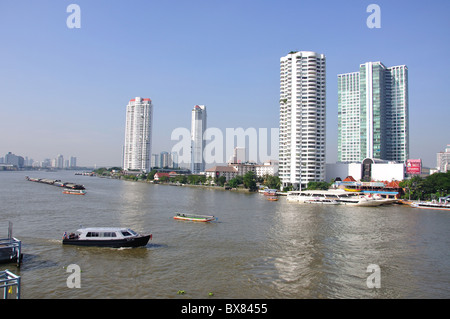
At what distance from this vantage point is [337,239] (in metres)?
18.5

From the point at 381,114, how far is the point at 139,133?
96138mm

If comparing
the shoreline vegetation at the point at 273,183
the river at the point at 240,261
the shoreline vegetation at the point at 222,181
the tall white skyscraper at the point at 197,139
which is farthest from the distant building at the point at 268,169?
the river at the point at 240,261

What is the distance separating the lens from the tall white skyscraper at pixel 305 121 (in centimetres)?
6075

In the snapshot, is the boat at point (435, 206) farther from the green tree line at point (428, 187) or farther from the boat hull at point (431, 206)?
the green tree line at point (428, 187)

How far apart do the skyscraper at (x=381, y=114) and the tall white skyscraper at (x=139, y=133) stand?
86.0 metres

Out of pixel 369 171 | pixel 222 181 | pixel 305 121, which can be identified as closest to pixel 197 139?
pixel 222 181

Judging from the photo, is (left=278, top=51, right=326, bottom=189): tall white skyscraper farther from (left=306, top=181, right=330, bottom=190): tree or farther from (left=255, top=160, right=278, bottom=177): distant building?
(left=255, top=160, right=278, bottom=177): distant building

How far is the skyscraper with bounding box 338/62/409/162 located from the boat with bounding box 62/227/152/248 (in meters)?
80.6

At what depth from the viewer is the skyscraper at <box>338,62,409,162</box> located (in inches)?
3265

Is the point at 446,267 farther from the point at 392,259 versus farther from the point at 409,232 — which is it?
the point at 409,232

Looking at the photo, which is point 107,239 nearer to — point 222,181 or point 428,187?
point 428,187

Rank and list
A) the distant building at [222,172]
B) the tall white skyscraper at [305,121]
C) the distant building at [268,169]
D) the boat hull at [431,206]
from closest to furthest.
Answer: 1. the boat hull at [431,206]
2. the tall white skyscraper at [305,121]
3. the distant building at [222,172]
4. the distant building at [268,169]

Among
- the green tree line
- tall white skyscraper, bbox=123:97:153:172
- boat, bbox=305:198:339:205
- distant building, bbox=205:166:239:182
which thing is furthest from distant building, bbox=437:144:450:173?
tall white skyscraper, bbox=123:97:153:172
